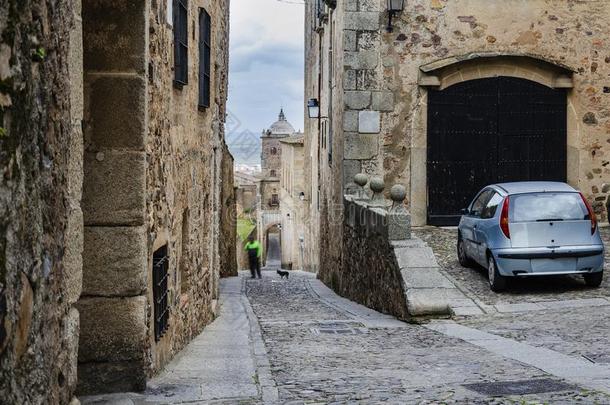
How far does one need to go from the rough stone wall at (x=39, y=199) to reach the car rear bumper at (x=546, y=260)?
25.5 ft

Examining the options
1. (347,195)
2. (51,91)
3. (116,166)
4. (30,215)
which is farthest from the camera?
(347,195)

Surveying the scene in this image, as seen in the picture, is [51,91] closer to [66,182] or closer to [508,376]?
[66,182]

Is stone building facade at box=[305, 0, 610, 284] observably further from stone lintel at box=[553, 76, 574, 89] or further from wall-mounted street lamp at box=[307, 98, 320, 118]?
wall-mounted street lamp at box=[307, 98, 320, 118]

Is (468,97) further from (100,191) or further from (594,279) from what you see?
(100,191)

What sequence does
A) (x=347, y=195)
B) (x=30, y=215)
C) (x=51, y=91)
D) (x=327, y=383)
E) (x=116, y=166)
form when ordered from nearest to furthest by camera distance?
(x=30, y=215)
(x=51, y=91)
(x=116, y=166)
(x=327, y=383)
(x=347, y=195)

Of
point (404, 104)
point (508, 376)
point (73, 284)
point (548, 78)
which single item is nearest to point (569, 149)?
point (548, 78)

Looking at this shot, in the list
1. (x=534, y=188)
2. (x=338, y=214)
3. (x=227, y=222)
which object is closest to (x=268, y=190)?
(x=227, y=222)

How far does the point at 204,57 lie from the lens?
35.9ft

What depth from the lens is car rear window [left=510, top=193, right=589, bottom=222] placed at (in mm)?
11102

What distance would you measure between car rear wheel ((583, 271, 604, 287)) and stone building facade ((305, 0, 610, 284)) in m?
5.20

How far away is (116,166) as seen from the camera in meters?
5.73

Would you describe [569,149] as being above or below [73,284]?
above

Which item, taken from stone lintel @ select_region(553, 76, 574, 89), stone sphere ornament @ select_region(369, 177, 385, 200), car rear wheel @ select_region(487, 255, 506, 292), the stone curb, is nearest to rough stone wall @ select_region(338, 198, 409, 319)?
stone sphere ornament @ select_region(369, 177, 385, 200)

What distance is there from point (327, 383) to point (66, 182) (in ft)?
10.0
